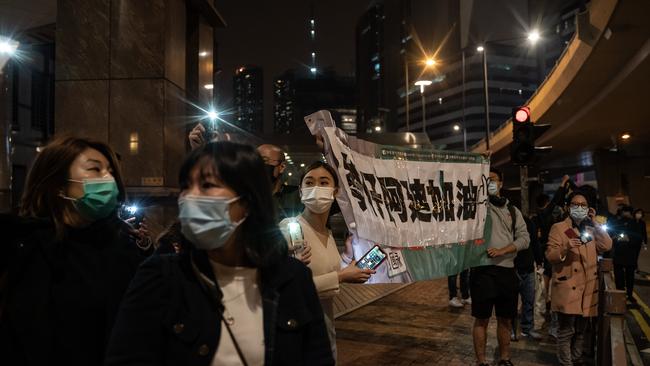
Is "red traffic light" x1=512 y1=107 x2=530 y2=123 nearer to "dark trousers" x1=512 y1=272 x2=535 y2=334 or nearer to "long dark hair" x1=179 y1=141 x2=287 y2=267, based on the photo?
"dark trousers" x1=512 y1=272 x2=535 y2=334

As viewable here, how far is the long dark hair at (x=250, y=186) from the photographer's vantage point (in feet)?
5.41

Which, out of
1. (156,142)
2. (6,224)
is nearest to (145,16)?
(156,142)

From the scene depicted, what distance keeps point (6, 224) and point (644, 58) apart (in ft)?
51.0

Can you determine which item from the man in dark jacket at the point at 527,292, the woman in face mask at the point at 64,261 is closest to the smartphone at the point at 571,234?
the man in dark jacket at the point at 527,292

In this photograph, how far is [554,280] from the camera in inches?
201

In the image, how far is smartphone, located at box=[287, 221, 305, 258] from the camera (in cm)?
291

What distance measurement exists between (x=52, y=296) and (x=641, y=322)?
372 inches

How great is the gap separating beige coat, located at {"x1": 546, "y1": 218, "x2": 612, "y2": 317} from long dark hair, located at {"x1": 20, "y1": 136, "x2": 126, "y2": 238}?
4569 millimetres

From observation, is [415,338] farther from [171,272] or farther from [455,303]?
[171,272]

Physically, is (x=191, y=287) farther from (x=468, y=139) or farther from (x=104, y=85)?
(x=468, y=139)

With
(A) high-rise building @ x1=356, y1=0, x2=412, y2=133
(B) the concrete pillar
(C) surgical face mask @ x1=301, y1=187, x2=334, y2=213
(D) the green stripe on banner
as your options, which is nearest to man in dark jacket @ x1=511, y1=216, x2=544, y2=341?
(D) the green stripe on banner

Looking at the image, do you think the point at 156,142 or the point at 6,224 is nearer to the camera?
the point at 6,224

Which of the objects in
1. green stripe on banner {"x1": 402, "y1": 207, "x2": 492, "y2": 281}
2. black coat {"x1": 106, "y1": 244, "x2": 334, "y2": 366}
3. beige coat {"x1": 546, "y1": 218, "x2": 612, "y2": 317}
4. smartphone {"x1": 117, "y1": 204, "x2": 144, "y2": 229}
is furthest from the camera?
beige coat {"x1": 546, "y1": 218, "x2": 612, "y2": 317}

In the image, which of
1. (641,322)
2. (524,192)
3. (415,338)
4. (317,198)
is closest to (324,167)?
(317,198)
